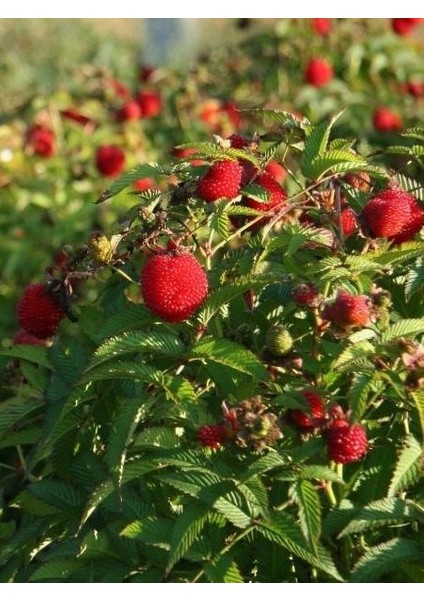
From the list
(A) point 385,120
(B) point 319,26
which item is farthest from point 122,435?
(B) point 319,26

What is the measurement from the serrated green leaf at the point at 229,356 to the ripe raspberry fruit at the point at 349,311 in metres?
0.13

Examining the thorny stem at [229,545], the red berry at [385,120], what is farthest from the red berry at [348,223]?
the red berry at [385,120]

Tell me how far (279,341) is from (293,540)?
11.2 inches

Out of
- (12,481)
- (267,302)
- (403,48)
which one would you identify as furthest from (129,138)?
(267,302)

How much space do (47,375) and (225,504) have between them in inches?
24.8

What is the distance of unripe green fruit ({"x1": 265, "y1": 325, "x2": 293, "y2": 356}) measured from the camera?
5.89ft

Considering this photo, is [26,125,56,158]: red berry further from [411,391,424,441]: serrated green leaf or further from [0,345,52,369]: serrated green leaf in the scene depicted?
[411,391,424,441]: serrated green leaf

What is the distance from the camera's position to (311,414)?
67.4 inches

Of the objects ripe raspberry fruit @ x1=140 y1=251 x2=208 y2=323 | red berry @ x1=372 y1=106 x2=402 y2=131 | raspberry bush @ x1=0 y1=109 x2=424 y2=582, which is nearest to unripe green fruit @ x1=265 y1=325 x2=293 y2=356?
raspberry bush @ x1=0 y1=109 x2=424 y2=582

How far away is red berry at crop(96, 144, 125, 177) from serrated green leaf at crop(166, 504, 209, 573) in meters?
3.55

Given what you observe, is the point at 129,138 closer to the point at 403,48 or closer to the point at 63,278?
the point at 403,48

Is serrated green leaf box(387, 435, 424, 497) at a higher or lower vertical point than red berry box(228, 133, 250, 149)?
lower

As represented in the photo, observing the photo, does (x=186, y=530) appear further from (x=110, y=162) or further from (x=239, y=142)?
(x=110, y=162)

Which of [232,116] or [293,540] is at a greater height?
[293,540]
